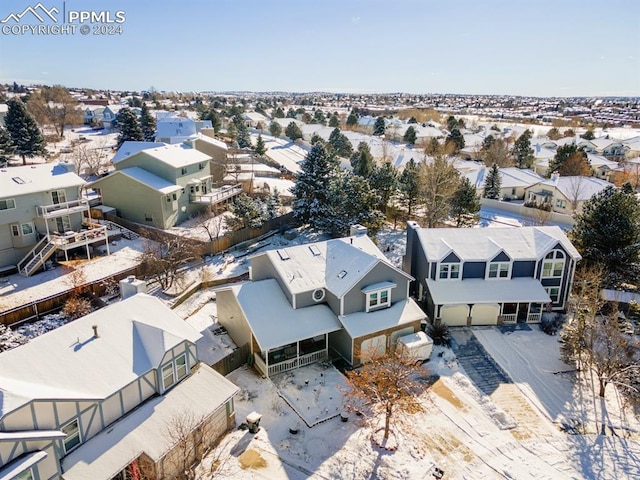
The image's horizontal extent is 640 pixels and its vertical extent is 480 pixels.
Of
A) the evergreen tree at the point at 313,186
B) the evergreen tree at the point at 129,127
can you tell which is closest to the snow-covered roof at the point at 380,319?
the evergreen tree at the point at 313,186

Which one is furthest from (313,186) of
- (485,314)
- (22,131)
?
(22,131)

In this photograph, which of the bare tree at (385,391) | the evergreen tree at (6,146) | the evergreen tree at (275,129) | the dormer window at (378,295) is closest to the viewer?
the bare tree at (385,391)

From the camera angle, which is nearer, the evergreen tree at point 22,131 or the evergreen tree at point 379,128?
the evergreen tree at point 22,131

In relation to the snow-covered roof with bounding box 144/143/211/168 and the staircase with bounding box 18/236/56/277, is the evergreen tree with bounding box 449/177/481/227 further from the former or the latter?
the staircase with bounding box 18/236/56/277

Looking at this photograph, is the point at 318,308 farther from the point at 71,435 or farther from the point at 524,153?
the point at 524,153

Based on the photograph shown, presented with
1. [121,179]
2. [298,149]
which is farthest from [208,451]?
[298,149]

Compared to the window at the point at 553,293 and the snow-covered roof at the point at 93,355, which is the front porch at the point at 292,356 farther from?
the window at the point at 553,293
